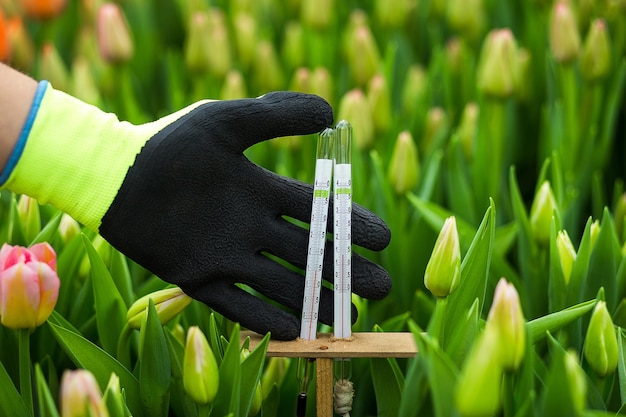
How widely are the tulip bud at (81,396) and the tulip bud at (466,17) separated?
1604 millimetres

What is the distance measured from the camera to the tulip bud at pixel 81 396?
0.70 metres

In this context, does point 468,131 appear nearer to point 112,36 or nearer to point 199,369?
point 112,36

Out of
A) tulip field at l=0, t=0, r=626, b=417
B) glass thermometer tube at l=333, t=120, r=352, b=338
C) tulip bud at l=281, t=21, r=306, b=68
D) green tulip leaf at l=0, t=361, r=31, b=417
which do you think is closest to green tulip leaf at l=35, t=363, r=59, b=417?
tulip field at l=0, t=0, r=626, b=417

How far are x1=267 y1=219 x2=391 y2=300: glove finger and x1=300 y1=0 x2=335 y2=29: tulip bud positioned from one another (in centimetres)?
115

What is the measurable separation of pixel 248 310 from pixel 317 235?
115 mm

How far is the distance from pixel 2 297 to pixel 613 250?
72 centimetres

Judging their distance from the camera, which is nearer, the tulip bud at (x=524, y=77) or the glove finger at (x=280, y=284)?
the glove finger at (x=280, y=284)

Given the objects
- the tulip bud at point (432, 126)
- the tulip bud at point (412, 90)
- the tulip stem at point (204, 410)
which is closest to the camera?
the tulip stem at point (204, 410)

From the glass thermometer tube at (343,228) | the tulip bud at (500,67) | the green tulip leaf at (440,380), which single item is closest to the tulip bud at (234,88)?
the tulip bud at (500,67)

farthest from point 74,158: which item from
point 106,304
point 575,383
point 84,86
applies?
point 84,86

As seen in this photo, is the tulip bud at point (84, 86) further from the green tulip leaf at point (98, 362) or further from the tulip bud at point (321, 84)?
the green tulip leaf at point (98, 362)

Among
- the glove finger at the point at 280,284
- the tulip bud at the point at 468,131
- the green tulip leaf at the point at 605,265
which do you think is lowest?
the glove finger at the point at 280,284

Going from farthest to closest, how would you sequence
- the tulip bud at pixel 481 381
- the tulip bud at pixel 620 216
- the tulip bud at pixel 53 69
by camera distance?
the tulip bud at pixel 53 69, the tulip bud at pixel 620 216, the tulip bud at pixel 481 381

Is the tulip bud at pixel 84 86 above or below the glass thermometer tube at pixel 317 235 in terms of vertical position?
above
